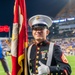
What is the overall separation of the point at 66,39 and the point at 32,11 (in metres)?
5.51

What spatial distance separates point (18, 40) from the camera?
2.25 m

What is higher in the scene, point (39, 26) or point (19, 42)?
point (39, 26)

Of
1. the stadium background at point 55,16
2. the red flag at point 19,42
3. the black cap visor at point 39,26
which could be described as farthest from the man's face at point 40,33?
the stadium background at point 55,16

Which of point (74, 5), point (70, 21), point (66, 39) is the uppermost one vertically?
point (74, 5)

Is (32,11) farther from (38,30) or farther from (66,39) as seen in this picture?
(38,30)

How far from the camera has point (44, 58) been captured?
213cm

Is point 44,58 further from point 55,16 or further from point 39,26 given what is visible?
point 55,16

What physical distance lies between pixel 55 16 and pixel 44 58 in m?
28.7

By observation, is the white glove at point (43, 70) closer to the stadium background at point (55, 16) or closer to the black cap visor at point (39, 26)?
the black cap visor at point (39, 26)

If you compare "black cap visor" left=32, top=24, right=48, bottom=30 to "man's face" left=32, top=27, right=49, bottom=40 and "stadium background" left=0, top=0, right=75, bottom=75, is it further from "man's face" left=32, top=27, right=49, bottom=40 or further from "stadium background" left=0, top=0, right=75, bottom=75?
"stadium background" left=0, top=0, right=75, bottom=75

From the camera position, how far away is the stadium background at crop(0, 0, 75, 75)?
28.1 meters

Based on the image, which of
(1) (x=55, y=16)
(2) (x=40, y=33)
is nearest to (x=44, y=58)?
(2) (x=40, y=33)

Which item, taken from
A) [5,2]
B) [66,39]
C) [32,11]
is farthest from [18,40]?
[5,2]

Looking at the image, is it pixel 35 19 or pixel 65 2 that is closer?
pixel 35 19
